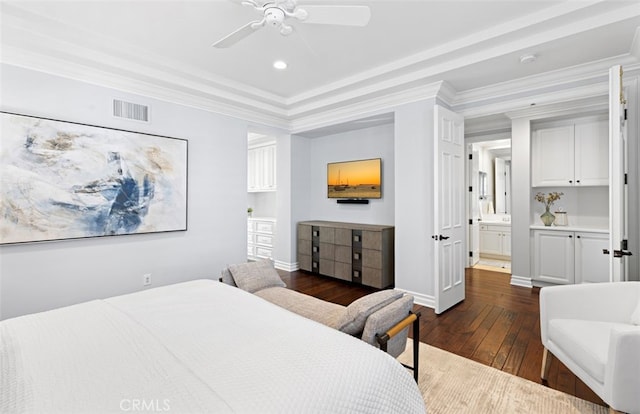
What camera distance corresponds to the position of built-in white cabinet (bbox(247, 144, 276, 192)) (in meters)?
5.86

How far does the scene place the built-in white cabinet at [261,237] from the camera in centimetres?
571

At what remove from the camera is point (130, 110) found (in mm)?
3223

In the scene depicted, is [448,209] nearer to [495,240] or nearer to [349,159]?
[349,159]

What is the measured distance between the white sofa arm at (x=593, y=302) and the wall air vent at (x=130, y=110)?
4.07 m

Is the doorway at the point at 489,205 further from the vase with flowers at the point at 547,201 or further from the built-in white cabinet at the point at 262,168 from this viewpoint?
the built-in white cabinet at the point at 262,168

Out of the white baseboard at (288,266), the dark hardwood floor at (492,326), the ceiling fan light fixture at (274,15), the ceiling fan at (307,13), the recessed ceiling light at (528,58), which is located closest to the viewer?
the ceiling fan at (307,13)

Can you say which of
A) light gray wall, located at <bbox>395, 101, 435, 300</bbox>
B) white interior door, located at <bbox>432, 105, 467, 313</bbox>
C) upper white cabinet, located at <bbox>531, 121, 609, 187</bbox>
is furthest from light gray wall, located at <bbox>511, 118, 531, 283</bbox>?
light gray wall, located at <bbox>395, 101, 435, 300</bbox>

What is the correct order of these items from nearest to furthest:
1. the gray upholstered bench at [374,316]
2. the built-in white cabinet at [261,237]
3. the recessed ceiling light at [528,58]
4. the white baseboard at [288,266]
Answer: the gray upholstered bench at [374,316]
the recessed ceiling light at [528,58]
the white baseboard at [288,266]
the built-in white cabinet at [261,237]

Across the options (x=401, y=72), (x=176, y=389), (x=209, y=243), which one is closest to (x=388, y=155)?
(x=401, y=72)

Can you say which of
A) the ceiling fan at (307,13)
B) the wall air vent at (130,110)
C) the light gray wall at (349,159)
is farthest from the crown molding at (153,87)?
the ceiling fan at (307,13)

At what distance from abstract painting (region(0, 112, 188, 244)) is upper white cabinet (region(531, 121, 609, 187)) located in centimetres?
485

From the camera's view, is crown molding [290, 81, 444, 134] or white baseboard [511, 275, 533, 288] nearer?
crown molding [290, 81, 444, 134]

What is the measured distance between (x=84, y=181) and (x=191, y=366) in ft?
8.62

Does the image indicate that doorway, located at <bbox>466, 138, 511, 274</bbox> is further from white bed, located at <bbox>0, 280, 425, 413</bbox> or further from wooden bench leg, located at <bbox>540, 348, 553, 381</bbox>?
white bed, located at <bbox>0, 280, 425, 413</bbox>
